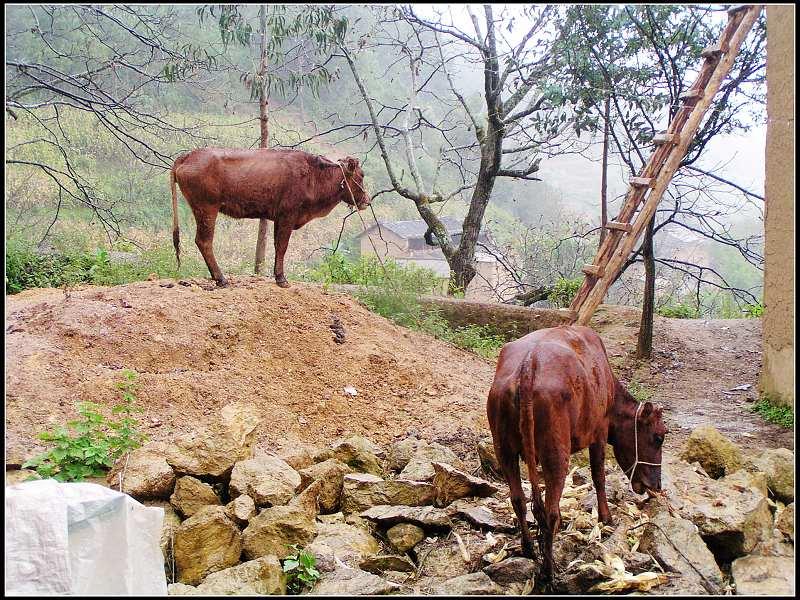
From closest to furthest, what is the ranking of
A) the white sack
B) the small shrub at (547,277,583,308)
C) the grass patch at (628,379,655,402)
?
the white sack, the grass patch at (628,379,655,402), the small shrub at (547,277,583,308)

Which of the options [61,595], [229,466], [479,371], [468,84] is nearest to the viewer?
[61,595]

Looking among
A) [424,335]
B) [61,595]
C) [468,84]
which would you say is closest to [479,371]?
[424,335]

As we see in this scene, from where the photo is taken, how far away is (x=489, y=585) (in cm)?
357

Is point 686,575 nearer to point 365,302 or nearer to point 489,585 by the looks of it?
point 489,585

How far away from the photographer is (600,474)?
14.2ft

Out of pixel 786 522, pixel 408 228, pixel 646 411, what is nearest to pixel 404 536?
pixel 646 411

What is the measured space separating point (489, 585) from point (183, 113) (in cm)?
1158

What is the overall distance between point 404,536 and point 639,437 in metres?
1.64

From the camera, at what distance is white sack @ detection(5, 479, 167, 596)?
2.88 meters

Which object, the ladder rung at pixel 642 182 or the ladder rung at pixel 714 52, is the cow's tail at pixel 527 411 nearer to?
the ladder rung at pixel 642 182

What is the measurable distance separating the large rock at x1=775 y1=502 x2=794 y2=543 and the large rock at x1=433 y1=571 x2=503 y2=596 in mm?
1893

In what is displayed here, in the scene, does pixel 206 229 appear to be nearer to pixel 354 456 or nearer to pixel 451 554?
pixel 354 456

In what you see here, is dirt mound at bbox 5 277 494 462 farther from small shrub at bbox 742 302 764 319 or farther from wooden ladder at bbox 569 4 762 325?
small shrub at bbox 742 302 764 319

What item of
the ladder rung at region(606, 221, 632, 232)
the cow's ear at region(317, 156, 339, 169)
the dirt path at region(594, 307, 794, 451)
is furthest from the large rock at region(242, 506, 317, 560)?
the cow's ear at region(317, 156, 339, 169)
